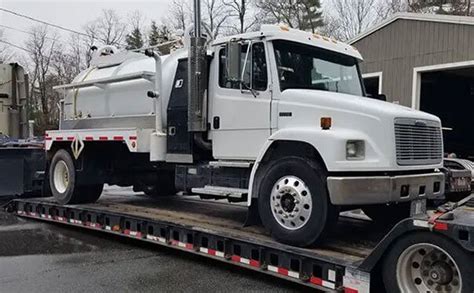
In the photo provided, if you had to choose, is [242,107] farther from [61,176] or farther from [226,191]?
[61,176]

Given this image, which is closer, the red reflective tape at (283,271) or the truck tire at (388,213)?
the red reflective tape at (283,271)

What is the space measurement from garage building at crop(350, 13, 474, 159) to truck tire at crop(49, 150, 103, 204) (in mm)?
9007

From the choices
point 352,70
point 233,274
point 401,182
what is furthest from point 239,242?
point 352,70

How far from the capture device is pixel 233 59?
603 centimetres

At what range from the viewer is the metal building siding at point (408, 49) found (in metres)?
15.4

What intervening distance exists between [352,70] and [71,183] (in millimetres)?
5097

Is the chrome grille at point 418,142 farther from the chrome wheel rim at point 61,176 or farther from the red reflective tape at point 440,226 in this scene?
the chrome wheel rim at point 61,176

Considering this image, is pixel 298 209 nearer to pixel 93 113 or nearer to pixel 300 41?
pixel 300 41

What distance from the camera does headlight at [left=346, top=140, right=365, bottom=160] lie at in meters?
5.34

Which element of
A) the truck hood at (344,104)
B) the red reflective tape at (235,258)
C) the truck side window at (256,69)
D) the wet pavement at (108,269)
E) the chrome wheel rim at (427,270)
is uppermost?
the truck side window at (256,69)

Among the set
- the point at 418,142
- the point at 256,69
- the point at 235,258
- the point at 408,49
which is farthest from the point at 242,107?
the point at 408,49

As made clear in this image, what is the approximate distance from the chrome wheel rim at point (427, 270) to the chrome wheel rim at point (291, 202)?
139cm

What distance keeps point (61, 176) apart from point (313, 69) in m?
5.33

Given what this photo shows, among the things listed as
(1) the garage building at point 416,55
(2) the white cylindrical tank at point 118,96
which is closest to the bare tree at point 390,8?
(1) the garage building at point 416,55
